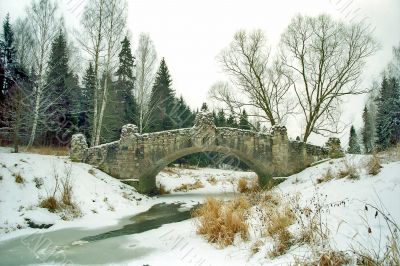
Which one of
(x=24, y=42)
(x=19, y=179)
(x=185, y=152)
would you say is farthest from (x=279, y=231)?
(x=24, y=42)

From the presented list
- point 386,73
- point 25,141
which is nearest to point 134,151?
point 25,141

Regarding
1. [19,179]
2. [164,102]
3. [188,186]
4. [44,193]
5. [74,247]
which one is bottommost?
[74,247]

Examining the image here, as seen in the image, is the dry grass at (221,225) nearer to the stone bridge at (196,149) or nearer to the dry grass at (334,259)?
the dry grass at (334,259)

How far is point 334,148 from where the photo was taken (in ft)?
51.5

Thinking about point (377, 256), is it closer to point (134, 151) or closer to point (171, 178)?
point (134, 151)

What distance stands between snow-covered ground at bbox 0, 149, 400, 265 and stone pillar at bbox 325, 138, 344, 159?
7491 millimetres

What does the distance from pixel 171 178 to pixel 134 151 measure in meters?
6.19

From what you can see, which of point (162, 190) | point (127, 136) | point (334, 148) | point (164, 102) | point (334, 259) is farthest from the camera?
point (164, 102)

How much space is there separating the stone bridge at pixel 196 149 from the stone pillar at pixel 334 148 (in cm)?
11

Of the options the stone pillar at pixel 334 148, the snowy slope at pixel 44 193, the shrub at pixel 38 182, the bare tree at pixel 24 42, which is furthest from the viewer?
the bare tree at pixel 24 42

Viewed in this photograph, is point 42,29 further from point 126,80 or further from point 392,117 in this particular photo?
point 392,117

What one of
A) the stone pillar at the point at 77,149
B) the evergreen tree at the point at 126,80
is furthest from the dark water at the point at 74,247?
the evergreen tree at the point at 126,80

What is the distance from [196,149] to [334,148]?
6642 mm

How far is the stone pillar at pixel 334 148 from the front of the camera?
1554 cm
